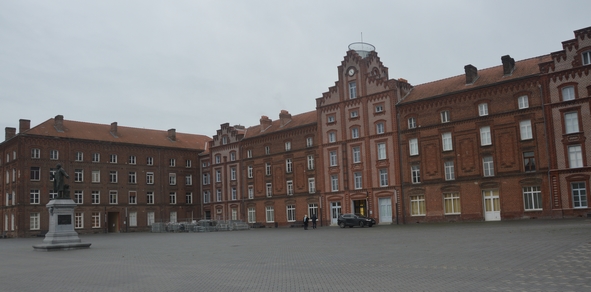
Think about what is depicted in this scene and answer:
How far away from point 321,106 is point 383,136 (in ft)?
30.9

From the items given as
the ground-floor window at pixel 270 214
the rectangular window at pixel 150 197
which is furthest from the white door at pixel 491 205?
the rectangular window at pixel 150 197

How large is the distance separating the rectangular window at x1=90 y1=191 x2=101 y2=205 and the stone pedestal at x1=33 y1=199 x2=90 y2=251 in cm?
4260

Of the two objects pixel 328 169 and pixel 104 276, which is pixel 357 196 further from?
pixel 104 276

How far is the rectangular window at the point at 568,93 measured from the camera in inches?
1724

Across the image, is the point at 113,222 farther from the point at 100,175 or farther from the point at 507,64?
the point at 507,64

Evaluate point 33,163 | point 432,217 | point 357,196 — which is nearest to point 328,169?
point 357,196

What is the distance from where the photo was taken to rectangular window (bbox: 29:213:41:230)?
66444 millimetres

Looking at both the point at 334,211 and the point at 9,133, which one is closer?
the point at 334,211

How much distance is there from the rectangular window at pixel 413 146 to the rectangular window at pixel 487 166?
699 cm

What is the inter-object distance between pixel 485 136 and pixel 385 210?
1296 centimetres

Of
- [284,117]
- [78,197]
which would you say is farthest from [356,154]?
[78,197]

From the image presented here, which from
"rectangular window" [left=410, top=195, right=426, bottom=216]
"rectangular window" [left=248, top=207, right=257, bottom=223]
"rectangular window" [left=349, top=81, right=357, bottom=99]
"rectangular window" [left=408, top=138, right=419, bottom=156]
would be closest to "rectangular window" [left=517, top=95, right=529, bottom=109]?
Answer: "rectangular window" [left=408, top=138, right=419, bottom=156]

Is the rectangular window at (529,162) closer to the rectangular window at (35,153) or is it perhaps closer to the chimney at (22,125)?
the rectangular window at (35,153)

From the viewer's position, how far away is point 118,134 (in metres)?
77.1
